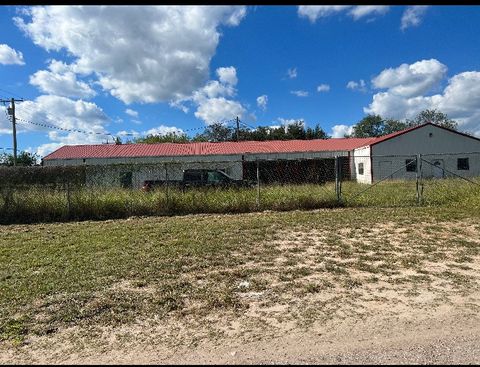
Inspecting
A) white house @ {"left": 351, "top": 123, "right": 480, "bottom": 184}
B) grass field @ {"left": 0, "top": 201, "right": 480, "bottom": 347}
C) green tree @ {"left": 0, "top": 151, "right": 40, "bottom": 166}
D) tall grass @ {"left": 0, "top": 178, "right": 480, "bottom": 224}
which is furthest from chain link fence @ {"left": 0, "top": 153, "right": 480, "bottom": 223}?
green tree @ {"left": 0, "top": 151, "right": 40, "bottom": 166}

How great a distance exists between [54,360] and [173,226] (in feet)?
21.7

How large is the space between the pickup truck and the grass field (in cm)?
389

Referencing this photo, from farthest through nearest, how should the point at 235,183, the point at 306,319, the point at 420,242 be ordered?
the point at 235,183 → the point at 420,242 → the point at 306,319

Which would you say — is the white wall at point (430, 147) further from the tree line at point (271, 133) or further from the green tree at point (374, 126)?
the green tree at point (374, 126)

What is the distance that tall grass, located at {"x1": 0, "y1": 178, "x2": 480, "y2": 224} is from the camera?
494 inches

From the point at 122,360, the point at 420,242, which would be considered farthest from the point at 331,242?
the point at 122,360

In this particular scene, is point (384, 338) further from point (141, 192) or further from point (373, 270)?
point (141, 192)

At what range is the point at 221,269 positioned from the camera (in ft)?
19.7

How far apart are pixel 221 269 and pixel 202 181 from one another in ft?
27.6

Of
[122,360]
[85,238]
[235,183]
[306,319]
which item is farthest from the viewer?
[235,183]

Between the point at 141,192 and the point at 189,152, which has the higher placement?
the point at 189,152

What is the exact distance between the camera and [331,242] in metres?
7.66

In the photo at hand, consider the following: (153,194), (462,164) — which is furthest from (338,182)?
(462,164)

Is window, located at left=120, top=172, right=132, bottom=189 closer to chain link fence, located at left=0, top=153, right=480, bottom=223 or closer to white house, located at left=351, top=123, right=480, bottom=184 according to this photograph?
chain link fence, located at left=0, top=153, right=480, bottom=223
